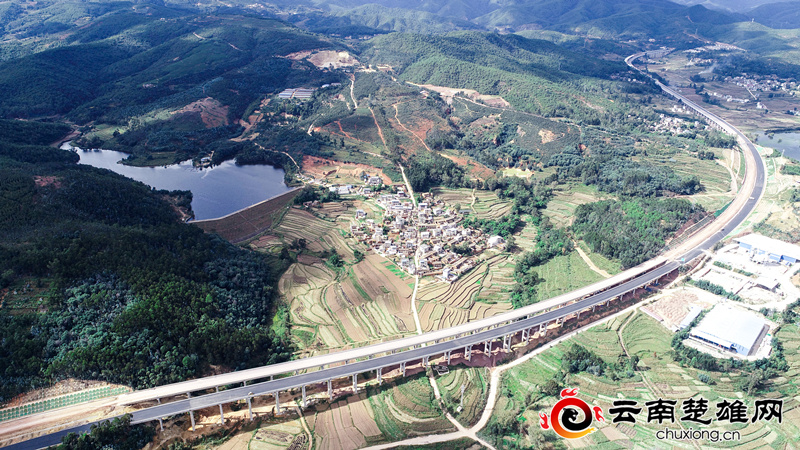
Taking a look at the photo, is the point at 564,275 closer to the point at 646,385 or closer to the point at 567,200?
the point at 646,385

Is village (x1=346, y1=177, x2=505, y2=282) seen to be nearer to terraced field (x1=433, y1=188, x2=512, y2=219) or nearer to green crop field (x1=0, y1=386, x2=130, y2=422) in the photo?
terraced field (x1=433, y1=188, x2=512, y2=219)

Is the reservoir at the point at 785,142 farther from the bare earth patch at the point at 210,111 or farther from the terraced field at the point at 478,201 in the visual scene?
the bare earth patch at the point at 210,111

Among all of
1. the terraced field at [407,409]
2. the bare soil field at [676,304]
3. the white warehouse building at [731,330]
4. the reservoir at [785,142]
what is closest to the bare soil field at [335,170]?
the bare soil field at [676,304]

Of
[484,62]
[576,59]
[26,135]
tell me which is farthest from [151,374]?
[576,59]

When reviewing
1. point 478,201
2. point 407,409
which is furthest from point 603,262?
point 407,409

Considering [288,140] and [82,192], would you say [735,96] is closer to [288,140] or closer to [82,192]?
[288,140]

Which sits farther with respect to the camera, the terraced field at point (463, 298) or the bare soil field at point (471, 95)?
the bare soil field at point (471, 95)

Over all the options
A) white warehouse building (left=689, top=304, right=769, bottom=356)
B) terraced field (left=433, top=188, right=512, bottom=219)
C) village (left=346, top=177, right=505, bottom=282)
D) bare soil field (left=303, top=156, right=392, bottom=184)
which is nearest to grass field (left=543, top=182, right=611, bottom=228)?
terraced field (left=433, top=188, right=512, bottom=219)
